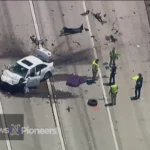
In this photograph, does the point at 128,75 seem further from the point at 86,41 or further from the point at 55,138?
the point at 55,138

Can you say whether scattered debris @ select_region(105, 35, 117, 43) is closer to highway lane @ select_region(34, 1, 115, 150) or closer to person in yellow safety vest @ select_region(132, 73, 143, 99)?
highway lane @ select_region(34, 1, 115, 150)

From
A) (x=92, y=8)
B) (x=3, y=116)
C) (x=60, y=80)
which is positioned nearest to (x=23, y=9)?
(x=92, y=8)

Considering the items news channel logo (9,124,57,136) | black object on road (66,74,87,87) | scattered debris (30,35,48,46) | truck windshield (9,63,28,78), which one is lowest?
news channel logo (9,124,57,136)

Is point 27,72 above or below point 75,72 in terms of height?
above

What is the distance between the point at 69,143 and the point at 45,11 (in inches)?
523

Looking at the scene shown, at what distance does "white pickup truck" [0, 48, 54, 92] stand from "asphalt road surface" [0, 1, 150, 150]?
0.65 meters

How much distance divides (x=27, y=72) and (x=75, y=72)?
3.65 m

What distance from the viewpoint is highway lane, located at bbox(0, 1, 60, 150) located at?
32594mm

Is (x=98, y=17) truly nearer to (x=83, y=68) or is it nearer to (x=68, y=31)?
(x=68, y=31)

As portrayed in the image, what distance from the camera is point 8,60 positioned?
37.9m

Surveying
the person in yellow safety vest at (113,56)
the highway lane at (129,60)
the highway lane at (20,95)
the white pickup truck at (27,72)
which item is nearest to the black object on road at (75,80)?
the white pickup truck at (27,72)

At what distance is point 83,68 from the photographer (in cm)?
3784

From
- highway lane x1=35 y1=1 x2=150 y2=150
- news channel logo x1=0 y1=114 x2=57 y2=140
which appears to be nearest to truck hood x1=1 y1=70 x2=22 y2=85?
news channel logo x1=0 y1=114 x2=57 y2=140

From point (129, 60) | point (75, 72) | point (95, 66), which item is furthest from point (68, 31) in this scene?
point (95, 66)
